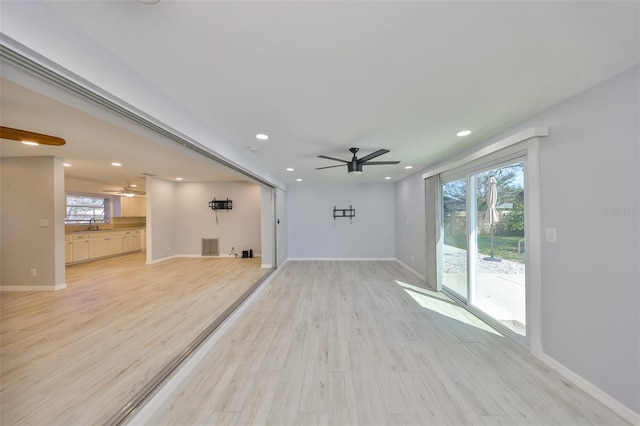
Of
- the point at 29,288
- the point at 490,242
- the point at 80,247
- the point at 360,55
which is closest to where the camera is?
A: the point at 360,55

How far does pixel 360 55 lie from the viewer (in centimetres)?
140

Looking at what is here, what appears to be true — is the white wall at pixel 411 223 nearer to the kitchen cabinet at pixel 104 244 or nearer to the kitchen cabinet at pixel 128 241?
the kitchen cabinet at pixel 104 244

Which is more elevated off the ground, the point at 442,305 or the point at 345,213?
the point at 345,213

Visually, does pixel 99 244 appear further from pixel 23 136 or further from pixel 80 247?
pixel 23 136

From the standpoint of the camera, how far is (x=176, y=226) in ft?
24.6

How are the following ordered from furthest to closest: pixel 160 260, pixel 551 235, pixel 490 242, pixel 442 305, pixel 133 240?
pixel 133 240, pixel 160 260, pixel 442 305, pixel 490 242, pixel 551 235

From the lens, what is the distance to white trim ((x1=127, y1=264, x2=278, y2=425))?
160 cm

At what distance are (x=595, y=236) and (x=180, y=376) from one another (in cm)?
365

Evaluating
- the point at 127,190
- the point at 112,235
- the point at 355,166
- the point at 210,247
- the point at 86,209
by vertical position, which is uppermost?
the point at 127,190

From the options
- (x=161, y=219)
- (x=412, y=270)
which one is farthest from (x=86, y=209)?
(x=412, y=270)

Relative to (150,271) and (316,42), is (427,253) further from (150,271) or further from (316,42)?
(150,271)

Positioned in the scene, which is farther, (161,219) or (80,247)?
(161,219)

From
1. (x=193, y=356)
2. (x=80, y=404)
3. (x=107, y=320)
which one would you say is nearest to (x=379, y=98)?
(x=193, y=356)

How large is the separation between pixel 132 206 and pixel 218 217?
4.00m
